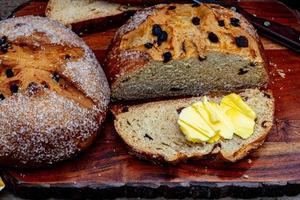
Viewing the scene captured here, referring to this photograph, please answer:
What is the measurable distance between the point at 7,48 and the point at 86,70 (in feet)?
1.59

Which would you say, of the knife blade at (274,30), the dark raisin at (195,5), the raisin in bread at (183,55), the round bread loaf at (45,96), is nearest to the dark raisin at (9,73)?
the round bread loaf at (45,96)

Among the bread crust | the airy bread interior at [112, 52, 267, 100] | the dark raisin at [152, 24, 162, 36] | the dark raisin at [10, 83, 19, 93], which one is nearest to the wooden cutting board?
the airy bread interior at [112, 52, 267, 100]

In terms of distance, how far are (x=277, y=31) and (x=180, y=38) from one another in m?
0.88

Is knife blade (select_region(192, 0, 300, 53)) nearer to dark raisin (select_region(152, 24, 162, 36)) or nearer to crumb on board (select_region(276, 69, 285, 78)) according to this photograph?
crumb on board (select_region(276, 69, 285, 78))

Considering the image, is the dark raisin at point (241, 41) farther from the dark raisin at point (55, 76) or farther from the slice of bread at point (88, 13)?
the dark raisin at point (55, 76)

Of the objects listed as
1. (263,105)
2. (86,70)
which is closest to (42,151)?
(86,70)

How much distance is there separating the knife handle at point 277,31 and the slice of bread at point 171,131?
0.58 meters

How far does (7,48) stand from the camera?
3512mm

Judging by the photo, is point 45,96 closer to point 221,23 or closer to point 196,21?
point 196,21

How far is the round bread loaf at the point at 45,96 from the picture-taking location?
3283mm

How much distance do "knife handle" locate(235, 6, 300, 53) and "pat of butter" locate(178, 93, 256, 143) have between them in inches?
33.3

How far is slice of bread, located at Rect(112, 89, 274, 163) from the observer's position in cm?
341

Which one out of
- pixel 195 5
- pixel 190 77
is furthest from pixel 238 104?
pixel 195 5

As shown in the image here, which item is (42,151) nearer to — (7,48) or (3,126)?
(3,126)
